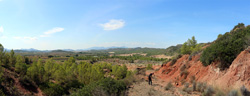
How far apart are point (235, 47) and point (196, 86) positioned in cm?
548

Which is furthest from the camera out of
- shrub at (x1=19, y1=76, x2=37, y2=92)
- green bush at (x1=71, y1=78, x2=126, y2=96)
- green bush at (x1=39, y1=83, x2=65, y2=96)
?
shrub at (x1=19, y1=76, x2=37, y2=92)

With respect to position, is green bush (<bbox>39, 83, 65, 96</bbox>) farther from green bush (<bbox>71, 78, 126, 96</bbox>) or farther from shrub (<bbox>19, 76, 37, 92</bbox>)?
green bush (<bbox>71, 78, 126, 96</bbox>)

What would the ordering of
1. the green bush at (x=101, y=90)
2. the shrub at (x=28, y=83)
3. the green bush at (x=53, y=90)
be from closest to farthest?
the green bush at (x=101, y=90)
the green bush at (x=53, y=90)
the shrub at (x=28, y=83)

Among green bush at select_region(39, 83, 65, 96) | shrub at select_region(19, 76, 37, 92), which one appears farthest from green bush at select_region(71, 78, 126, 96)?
shrub at select_region(19, 76, 37, 92)

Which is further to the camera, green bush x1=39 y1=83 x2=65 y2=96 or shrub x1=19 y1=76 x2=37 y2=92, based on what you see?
shrub x1=19 y1=76 x2=37 y2=92

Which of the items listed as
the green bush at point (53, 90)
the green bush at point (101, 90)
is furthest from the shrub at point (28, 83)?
the green bush at point (101, 90)

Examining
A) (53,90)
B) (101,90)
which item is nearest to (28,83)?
(53,90)

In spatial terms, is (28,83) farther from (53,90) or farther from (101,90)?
(101,90)

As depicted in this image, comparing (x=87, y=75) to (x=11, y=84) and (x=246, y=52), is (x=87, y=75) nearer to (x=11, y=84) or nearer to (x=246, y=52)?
(x=11, y=84)

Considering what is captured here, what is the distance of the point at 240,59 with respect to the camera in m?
10.1

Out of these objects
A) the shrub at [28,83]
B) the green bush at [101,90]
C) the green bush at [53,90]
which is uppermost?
the green bush at [101,90]

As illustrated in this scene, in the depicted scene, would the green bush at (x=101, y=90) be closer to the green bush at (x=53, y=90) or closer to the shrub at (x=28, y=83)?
the green bush at (x=53, y=90)

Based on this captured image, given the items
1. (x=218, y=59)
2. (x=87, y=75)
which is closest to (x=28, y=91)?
(x=87, y=75)

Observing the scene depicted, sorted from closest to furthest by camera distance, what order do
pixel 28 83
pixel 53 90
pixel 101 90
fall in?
pixel 101 90
pixel 53 90
pixel 28 83
